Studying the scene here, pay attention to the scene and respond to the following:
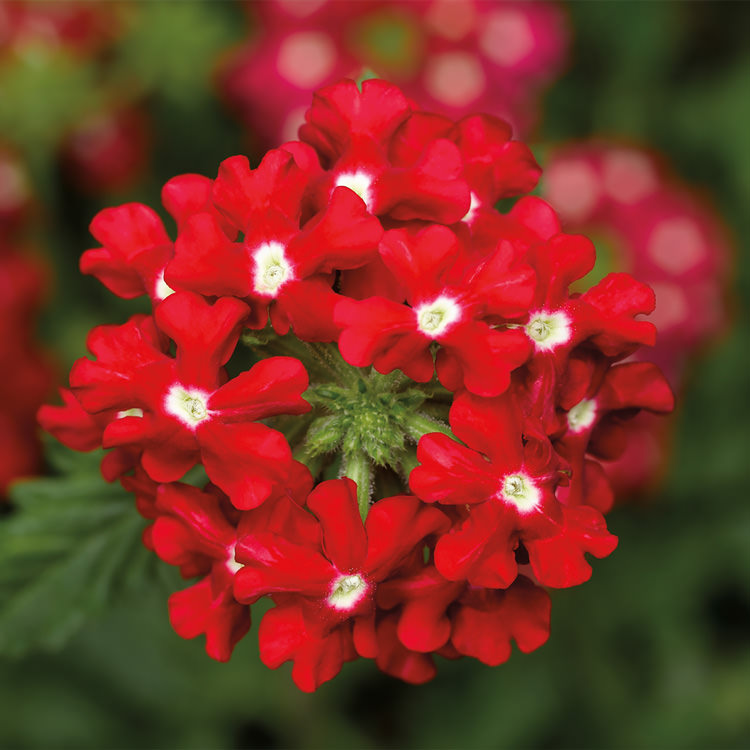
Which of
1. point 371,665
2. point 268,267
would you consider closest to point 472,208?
point 268,267

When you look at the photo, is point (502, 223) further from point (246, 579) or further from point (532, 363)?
point (246, 579)

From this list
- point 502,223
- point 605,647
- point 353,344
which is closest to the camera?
point 353,344

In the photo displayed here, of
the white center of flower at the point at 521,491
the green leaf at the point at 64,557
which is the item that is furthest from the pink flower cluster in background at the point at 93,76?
the white center of flower at the point at 521,491

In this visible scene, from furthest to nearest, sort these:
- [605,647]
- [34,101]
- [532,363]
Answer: [605,647] → [34,101] → [532,363]

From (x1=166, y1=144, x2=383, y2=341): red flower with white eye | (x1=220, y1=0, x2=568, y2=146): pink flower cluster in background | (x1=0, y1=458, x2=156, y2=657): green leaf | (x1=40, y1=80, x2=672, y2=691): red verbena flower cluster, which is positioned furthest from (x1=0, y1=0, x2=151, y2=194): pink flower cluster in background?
(x1=166, y1=144, x2=383, y2=341): red flower with white eye

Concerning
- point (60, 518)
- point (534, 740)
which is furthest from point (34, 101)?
point (534, 740)

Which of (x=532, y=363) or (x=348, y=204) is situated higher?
(x=348, y=204)

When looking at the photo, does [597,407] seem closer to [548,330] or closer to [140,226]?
[548,330]

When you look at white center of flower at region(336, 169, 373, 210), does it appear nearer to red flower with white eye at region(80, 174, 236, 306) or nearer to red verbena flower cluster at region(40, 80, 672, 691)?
red verbena flower cluster at region(40, 80, 672, 691)
